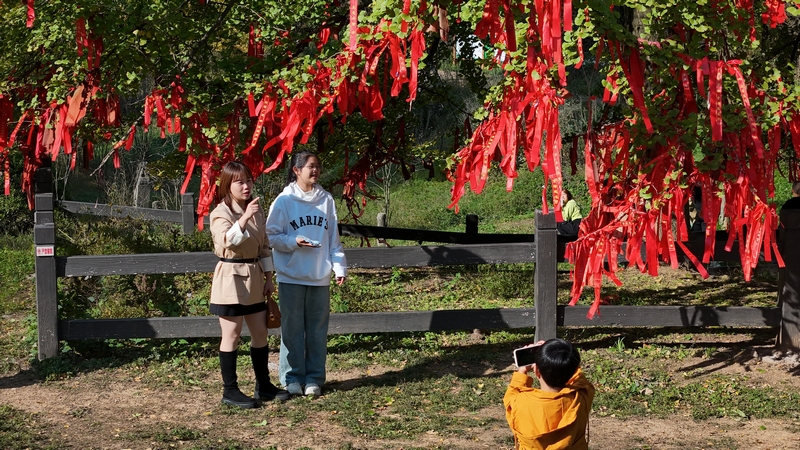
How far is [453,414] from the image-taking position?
5625 mm

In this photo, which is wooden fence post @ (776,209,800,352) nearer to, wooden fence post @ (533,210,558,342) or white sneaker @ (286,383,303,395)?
wooden fence post @ (533,210,558,342)

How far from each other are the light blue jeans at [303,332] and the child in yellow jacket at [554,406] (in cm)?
256

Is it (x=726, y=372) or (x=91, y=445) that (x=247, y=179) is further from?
(x=726, y=372)

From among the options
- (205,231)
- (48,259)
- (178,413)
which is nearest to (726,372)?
(178,413)

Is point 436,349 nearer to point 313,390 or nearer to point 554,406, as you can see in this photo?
point 313,390

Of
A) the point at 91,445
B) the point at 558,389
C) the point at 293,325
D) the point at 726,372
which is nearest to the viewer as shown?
the point at 558,389

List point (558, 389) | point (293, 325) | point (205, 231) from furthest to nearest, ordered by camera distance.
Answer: point (205, 231) < point (293, 325) < point (558, 389)

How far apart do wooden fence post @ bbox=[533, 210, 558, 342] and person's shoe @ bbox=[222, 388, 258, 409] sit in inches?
90.8

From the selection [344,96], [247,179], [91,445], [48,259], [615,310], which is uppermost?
[344,96]

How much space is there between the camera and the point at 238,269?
551 centimetres

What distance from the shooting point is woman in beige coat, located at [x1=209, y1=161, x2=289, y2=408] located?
5.46 m

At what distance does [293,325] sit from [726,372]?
3.19 metres

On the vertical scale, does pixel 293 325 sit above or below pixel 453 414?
above

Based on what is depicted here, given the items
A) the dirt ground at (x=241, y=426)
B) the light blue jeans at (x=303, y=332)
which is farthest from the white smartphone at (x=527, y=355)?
the light blue jeans at (x=303, y=332)
